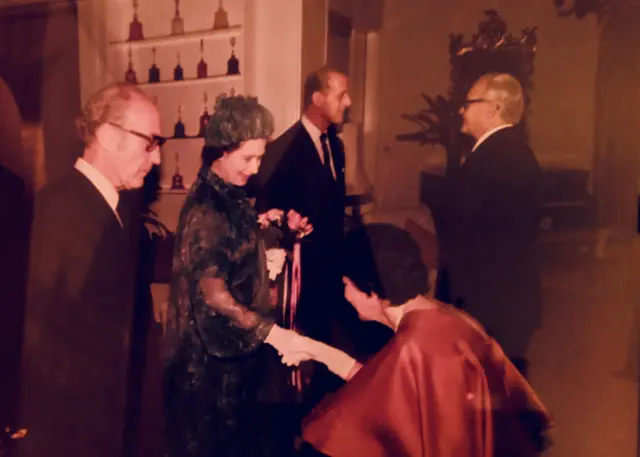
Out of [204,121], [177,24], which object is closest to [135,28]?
[177,24]

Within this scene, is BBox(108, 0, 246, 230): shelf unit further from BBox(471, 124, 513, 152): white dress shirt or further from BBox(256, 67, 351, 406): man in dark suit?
BBox(471, 124, 513, 152): white dress shirt

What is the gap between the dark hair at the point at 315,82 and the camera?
1.13 m

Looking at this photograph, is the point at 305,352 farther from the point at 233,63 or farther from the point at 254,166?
the point at 233,63

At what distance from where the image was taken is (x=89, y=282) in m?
1.26

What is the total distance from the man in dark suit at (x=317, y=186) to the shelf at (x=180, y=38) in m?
0.25

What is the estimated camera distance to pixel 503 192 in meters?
1.07

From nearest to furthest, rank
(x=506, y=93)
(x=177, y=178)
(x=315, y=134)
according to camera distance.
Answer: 1. (x=506, y=93)
2. (x=315, y=134)
3. (x=177, y=178)

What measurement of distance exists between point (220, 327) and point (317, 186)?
380 mm

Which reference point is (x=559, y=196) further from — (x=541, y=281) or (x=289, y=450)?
(x=289, y=450)

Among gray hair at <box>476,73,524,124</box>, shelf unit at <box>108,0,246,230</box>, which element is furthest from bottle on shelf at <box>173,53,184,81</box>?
gray hair at <box>476,73,524,124</box>

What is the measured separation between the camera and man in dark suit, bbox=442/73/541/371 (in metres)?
1.05

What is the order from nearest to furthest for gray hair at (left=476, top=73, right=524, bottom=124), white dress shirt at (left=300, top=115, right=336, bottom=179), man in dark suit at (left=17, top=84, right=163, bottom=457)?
1. gray hair at (left=476, top=73, right=524, bottom=124)
2. white dress shirt at (left=300, top=115, right=336, bottom=179)
3. man in dark suit at (left=17, top=84, right=163, bottom=457)

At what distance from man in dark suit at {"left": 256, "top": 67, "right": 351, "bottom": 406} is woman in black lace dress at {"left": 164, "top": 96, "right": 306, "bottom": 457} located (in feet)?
0.18

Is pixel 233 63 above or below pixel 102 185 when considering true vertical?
above
